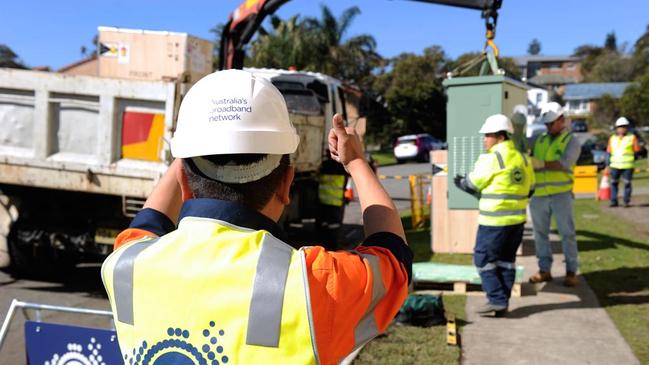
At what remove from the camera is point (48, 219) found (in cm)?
694

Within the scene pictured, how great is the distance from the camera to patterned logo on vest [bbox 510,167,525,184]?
5.98 m

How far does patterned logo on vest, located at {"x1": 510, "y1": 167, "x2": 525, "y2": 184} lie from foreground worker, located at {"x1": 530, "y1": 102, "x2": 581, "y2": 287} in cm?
120

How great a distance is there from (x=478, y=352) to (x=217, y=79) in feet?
13.4

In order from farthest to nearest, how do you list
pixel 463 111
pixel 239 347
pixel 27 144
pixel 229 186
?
pixel 463 111, pixel 27 144, pixel 229 186, pixel 239 347

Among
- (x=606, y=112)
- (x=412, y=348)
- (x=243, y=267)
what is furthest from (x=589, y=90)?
(x=243, y=267)

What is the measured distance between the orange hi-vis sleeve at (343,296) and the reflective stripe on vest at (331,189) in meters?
7.68

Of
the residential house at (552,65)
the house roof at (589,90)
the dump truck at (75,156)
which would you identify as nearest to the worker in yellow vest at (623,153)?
the dump truck at (75,156)

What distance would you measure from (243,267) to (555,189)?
6.34 meters

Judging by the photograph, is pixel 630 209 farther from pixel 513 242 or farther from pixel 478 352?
pixel 478 352

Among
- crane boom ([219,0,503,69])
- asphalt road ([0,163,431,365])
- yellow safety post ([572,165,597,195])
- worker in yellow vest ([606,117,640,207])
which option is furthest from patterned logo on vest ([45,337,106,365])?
yellow safety post ([572,165,597,195])

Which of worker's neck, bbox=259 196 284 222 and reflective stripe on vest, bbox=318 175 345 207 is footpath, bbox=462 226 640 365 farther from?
worker's neck, bbox=259 196 284 222

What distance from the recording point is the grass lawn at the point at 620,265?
5.67 metres

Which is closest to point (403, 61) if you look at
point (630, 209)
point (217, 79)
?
point (630, 209)

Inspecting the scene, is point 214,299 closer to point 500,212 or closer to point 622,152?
point 500,212
